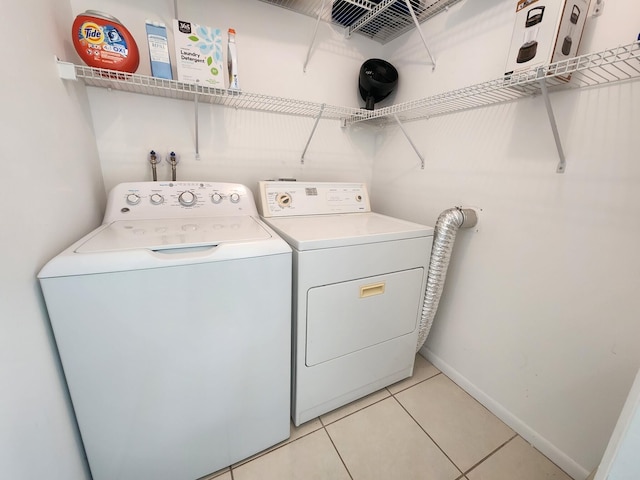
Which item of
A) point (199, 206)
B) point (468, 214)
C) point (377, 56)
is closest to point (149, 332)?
point (199, 206)

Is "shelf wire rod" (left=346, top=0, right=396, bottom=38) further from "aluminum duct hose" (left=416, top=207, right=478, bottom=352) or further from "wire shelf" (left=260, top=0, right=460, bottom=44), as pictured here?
"aluminum duct hose" (left=416, top=207, right=478, bottom=352)

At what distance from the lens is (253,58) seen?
1549mm

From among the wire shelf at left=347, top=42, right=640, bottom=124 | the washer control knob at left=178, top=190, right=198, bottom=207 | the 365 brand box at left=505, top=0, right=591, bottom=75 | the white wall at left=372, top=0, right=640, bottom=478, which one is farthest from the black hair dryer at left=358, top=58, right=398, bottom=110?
the washer control knob at left=178, top=190, right=198, bottom=207

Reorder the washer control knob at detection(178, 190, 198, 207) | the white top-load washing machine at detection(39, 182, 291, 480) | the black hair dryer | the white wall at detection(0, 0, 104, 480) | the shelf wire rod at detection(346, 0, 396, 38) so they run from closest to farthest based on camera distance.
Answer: the white wall at detection(0, 0, 104, 480) < the white top-load washing machine at detection(39, 182, 291, 480) < the washer control knob at detection(178, 190, 198, 207) < the shelf wire rod at detection(346, 0, 396, 38) < the black hair dryer

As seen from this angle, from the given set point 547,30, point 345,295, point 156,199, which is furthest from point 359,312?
point 547,30

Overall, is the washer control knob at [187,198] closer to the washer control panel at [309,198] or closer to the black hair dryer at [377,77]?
the washer control panel at [309,198]

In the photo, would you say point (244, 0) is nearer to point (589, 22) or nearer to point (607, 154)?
point (589, 22)

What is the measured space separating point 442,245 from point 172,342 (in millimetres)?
1299

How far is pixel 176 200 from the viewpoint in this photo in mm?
1300

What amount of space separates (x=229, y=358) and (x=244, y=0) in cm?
188

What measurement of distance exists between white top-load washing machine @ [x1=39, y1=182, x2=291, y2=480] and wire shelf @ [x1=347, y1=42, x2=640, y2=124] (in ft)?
3.38

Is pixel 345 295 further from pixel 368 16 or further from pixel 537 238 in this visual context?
Result: pixel 368 16

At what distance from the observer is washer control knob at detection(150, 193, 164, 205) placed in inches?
49.6

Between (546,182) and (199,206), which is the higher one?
(546,182)
